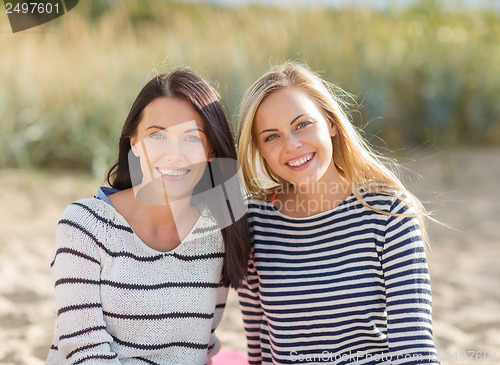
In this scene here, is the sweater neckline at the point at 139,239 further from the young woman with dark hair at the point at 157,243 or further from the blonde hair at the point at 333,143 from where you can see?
the blonde hair at the point at 333,143

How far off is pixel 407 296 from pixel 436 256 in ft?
7.74

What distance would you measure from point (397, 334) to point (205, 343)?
63 cm

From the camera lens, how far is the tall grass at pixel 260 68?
528cm

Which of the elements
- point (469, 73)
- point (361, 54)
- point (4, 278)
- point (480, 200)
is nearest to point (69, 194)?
point (4, 278)

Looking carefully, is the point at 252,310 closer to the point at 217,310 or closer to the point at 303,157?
the point at 217,310

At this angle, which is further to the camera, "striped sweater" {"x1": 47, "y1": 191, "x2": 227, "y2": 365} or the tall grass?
the tall grass

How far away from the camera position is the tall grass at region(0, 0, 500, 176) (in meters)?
5.28

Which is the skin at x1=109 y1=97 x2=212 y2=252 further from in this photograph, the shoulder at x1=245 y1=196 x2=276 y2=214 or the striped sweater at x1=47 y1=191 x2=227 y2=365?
the shoulder at x1=245 y1=196 x2=276 y2=214

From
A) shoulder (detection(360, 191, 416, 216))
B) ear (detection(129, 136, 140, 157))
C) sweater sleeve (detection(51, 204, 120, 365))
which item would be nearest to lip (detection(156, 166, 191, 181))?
ear (detection(129, 136, 140, 157))

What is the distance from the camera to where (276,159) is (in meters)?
1.99

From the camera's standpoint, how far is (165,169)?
1870 mm

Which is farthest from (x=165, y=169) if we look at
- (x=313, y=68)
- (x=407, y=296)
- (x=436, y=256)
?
(x=313, y=68)

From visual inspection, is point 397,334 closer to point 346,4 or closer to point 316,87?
point 316,87

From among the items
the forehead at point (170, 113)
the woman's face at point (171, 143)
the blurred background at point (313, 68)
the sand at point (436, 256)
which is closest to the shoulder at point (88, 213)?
the woman's face at point (171, 143)
